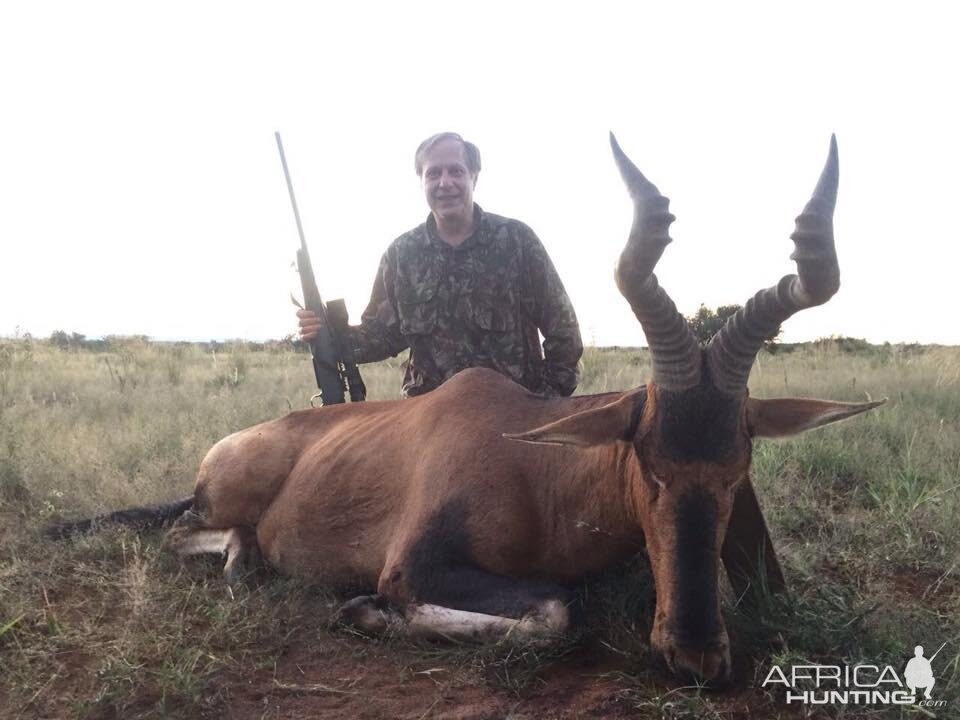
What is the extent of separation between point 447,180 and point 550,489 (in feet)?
10.4

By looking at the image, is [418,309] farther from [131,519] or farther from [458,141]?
[131,519]

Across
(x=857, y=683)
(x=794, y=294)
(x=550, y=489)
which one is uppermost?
(x=794, y=294)

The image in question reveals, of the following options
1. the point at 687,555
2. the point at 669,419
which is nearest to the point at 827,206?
the point at 669,419

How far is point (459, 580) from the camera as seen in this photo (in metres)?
3.67

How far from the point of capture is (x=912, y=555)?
14.1 feet

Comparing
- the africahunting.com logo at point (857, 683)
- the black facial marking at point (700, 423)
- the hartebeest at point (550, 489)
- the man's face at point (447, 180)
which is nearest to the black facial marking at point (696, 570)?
the hartebeest at point (550, 489)

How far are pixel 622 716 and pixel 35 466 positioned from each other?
17.2 feet

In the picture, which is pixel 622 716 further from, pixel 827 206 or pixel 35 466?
pixel 35 466

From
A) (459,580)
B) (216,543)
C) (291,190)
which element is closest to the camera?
(459,580)

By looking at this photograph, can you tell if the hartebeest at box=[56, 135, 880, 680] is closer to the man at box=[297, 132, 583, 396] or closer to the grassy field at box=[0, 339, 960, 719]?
the grassy field at box=[0, 339, 960, 719]

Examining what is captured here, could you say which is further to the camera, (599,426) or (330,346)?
(330,346)

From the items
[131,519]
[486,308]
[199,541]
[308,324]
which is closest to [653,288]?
[486,308]

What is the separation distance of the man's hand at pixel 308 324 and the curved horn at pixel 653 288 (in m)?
3.64

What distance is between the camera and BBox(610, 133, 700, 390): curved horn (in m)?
3.07
